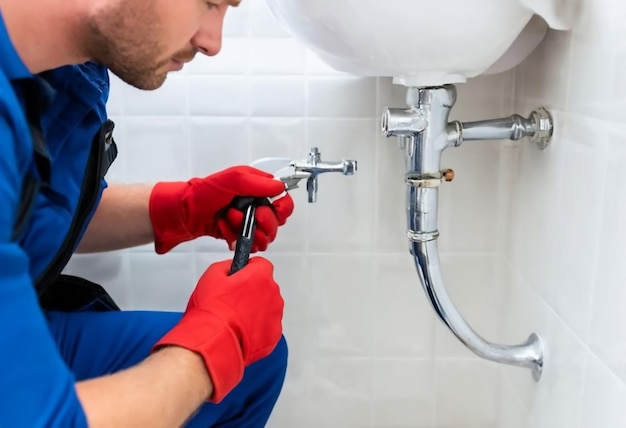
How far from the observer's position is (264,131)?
1067mm

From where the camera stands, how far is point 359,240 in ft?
3.61

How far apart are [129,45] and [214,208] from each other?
32 cm

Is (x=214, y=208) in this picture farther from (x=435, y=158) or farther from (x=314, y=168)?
(x=435, y=158)

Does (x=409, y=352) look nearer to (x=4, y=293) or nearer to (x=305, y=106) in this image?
(x=305, y=106)

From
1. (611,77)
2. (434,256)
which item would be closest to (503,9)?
(611,77)

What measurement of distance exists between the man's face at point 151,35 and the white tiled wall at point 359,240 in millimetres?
312

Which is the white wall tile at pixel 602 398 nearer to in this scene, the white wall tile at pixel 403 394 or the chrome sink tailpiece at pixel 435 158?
the chrome sink tailpiece at pixel 435 158

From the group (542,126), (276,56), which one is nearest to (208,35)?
(276,56)

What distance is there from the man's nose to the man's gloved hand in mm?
268

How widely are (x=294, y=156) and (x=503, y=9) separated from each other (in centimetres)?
46

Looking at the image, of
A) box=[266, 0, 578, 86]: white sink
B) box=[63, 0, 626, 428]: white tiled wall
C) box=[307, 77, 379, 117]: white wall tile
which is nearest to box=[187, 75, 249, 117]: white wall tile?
box=[63, 0, 626, 428]: white tiled wall

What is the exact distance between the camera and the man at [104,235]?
50 cm

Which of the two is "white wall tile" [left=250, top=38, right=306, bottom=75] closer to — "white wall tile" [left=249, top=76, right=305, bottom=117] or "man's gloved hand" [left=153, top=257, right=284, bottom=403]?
"white wall tile" [left=249, top=76, right=305, bottom=117]

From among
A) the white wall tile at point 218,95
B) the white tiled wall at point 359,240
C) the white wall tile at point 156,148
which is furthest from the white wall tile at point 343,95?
the white wall tile at point 156,148
